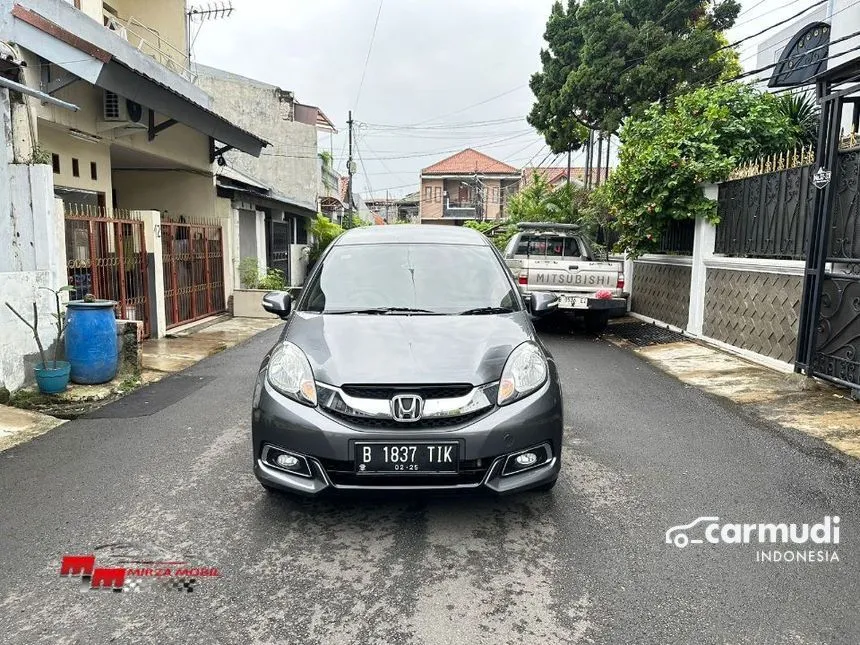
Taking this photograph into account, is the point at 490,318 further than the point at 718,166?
No

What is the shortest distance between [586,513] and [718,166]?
7047 mm

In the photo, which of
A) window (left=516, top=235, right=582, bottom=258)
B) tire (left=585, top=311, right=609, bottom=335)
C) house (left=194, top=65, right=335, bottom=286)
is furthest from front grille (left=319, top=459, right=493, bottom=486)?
house (left=194, top=65, right=335, bottom=286)

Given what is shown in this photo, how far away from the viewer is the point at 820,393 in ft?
20.5

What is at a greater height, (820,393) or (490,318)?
(490,318)

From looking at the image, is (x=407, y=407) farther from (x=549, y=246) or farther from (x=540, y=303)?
(x=549, y=246)

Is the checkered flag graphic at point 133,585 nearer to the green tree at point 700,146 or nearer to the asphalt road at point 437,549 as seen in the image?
the asphalt road at point 437,549

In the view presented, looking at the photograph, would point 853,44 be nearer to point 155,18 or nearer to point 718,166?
point 718,166

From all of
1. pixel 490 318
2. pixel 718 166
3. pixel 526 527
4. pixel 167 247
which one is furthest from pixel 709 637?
pixel 167 247

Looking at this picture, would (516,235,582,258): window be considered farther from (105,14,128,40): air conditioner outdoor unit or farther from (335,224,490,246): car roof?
(105,14,128,40): air conditioner outdoor unit

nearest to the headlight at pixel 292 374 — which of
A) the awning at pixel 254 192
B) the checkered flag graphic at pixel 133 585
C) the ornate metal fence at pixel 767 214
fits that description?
the checkered flag graphic at pixel 133 585

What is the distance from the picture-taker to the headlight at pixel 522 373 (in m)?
3.29

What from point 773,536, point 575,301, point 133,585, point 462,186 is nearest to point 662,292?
point 575,301

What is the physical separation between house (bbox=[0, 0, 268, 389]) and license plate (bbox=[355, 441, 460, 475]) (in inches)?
186

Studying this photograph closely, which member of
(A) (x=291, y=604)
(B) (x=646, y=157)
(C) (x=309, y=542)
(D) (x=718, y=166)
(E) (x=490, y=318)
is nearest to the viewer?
(A) (x=291, y=604)
